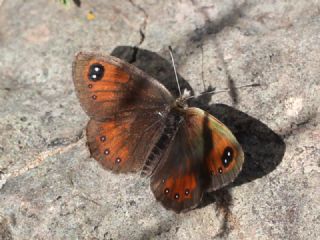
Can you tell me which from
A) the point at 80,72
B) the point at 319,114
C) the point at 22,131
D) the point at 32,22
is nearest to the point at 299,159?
the point at 319,114

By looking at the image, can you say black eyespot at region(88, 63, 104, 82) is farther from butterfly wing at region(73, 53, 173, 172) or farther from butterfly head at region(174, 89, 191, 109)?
butterfly head at region(174, 89, 191, 109)

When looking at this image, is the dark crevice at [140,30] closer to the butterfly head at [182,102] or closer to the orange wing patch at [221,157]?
the butterfly head at [182,102]

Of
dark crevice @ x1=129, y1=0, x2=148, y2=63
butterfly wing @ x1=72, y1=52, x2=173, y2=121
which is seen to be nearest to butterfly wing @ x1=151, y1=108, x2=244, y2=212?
butterfly wing @ x1=72, y1=52, x2=173, y2=121

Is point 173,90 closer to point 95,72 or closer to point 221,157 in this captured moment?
point 95,72

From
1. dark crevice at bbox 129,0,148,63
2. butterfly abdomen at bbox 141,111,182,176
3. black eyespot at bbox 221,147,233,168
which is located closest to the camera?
black eyespot at bbox 221,147,233,168

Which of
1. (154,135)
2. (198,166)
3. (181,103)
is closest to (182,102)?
(181,103)

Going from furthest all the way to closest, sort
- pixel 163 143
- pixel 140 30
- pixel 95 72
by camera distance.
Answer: pixel 140 30
pixel 95 72
pixel 163 143

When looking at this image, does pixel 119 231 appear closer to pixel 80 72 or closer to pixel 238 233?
pixel 238 233
